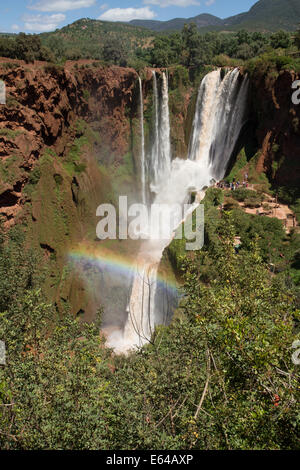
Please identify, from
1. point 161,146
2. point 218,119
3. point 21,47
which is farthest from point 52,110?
point 218,119

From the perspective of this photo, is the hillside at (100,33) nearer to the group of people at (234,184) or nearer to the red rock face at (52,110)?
the red rock face at (52,110)

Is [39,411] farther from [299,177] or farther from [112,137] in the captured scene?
[112,137]

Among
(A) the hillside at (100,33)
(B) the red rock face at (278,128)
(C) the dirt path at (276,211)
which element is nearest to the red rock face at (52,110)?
(B) the red rock face at (278,128)

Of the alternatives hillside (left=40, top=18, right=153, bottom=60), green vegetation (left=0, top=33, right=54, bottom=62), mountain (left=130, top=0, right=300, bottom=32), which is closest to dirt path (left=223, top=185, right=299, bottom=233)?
→ green vegetation (left=0, top=33, right=54, bottom=62)

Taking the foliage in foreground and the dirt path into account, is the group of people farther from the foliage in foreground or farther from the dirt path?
the foliage in foreground

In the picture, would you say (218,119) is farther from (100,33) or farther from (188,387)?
(100,33)

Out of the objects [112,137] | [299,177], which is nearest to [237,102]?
[299,177]
